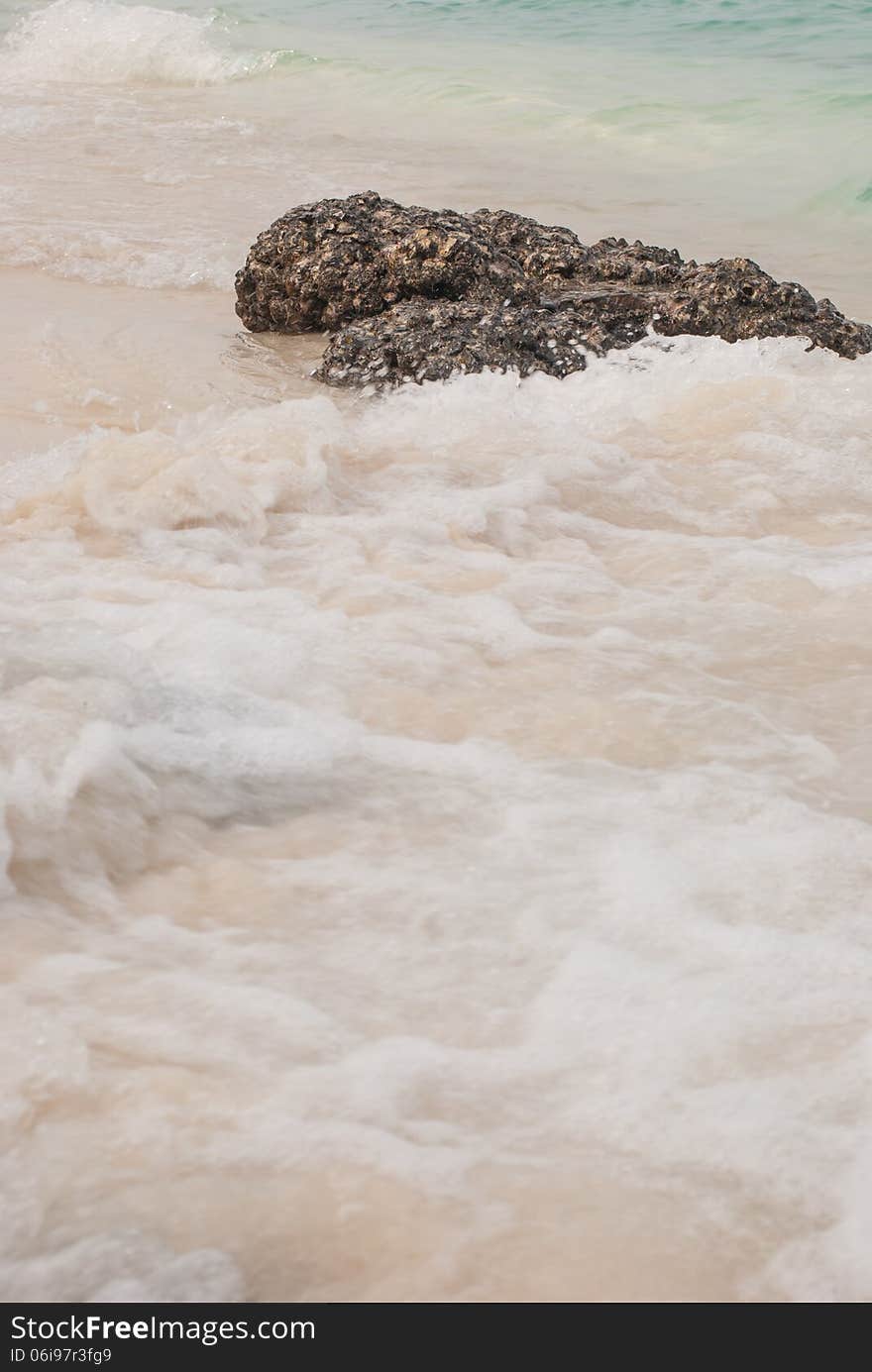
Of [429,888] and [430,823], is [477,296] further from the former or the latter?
[429,888]

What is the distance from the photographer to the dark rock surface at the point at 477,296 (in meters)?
5.25

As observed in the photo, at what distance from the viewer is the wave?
1598cm

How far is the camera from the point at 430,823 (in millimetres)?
2498

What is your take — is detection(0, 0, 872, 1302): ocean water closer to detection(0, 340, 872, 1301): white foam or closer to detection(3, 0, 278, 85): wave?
detection(0, 340, 872, 1301): white foam

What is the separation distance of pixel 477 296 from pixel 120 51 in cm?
1352

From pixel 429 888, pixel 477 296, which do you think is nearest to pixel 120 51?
pixel 477 296

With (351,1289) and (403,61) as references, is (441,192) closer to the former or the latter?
(403,61)

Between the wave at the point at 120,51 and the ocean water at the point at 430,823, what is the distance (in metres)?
11.9

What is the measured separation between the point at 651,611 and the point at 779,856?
116 centimetres

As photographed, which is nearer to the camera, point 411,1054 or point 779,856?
point 411,1054

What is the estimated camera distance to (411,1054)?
6.31ft

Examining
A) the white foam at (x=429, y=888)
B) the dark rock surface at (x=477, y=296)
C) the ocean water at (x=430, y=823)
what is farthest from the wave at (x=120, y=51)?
the white foam at (x=429, y=888)

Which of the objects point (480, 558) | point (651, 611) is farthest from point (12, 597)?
point (651, 611)

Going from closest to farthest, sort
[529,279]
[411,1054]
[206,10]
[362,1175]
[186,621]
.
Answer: [362,1175] < [411,1054] < [186,621] < [529,279] < [206,10]
